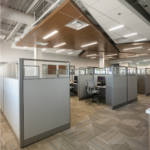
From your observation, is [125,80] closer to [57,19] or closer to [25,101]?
[57,19]

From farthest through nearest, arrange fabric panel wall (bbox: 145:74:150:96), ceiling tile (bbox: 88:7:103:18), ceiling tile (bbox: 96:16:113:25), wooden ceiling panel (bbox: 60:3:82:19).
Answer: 1. fabric panel wall (bbox: 145:74:150:96)
2. ceiling tile (bbox: 96:16:113:25)
3. ceiling tile (bbox: 88:7:103:18)
4. wooden ceiling panel (bbox: 60:3:82:19)

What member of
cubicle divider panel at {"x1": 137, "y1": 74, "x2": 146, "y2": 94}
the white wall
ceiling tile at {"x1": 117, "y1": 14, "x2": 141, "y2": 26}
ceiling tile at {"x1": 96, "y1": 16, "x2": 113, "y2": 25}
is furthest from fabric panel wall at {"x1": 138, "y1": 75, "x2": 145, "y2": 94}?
the white wall

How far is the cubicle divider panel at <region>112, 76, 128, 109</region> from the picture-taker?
3.83 metres

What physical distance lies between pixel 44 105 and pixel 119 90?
9.80 ft

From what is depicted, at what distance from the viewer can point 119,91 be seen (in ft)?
13.4

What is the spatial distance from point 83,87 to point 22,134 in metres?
3.68

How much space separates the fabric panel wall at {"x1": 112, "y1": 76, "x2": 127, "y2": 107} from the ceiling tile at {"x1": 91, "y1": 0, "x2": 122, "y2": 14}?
2.15 metres

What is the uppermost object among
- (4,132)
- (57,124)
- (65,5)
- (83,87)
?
(65,5)

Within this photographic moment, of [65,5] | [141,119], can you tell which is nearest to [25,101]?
[65,5]

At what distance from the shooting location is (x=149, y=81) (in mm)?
6367

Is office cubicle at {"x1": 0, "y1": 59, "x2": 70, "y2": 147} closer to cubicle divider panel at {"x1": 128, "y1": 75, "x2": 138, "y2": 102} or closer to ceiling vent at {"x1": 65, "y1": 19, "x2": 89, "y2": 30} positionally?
ceiling vent at {"x1": 65, "y1": 19, "x2": 89, "y2": 30}

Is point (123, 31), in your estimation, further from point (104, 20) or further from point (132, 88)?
point (132, 88)

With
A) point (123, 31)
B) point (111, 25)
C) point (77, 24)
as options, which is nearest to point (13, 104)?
point (77, 24)

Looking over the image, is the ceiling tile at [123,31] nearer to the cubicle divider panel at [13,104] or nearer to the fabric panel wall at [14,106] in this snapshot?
the cubicle divider panel at [13,104]
